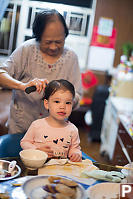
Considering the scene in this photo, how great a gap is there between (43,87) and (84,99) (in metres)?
3.59

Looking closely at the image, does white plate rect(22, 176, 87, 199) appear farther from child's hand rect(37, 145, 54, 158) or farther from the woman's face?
the woman's face

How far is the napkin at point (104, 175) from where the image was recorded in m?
1.26

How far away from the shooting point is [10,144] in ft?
5.74

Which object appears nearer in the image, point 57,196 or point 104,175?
point 57,196

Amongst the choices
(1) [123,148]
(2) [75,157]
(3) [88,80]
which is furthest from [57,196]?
(3) [88,80]

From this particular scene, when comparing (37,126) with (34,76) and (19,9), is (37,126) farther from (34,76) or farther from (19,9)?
(19,9)

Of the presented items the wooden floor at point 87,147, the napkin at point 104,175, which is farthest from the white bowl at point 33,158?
the wooden floor at point 87,147

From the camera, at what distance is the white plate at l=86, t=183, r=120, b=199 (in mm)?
1140

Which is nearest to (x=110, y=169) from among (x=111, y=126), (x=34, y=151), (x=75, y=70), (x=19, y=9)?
(x=34, y=151)

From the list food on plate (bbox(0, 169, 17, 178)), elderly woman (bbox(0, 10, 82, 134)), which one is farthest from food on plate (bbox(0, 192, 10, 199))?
elderly woman (bbox(0, 10, 82, 134))

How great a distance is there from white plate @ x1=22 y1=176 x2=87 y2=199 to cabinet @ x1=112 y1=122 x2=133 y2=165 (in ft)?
4.91

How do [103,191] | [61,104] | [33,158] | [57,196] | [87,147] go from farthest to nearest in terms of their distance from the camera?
[87,147] < [61,104] < [33,158] < [103,191] < [57,196]

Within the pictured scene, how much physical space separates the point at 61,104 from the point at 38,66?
1.02 ft

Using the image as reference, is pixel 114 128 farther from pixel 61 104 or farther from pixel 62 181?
pixel 62 181
